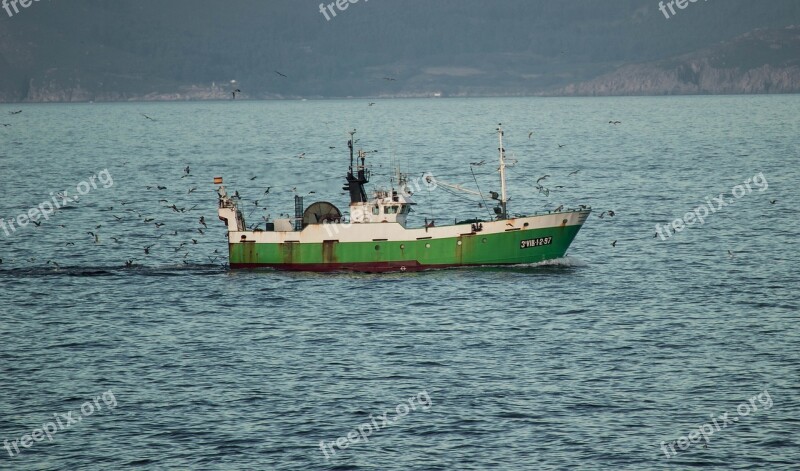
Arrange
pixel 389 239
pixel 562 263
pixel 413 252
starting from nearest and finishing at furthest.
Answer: pixel 389 239 → pixel 413 252 → pixel 562 263

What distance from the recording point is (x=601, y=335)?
6900 centimetres

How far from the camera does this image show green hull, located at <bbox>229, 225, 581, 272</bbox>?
281 feet

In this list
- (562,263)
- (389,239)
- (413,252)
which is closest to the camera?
(389,239)

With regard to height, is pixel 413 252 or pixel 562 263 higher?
pixel 413 252

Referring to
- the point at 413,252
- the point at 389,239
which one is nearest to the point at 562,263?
the point at 413,252

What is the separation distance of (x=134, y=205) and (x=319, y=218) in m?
56.0

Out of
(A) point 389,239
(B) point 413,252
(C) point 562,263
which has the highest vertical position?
(A) point 389,239

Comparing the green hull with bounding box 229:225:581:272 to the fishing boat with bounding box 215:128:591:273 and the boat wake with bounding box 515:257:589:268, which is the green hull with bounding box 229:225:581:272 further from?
the boat wake with bounding box 515:257:589:268

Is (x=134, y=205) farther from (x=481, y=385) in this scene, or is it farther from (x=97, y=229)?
(x=481, y=385)

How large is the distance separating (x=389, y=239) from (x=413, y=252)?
192cm

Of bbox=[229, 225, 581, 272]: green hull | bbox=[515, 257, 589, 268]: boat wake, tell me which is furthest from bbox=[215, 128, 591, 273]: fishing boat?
bbox=[515, 257, 589, 268]: boat wake

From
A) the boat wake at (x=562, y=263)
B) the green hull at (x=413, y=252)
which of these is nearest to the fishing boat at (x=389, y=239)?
the green hull at (x=413, y=252)

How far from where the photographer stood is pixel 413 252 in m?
86.1

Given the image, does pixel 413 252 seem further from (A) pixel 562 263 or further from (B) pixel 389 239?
(A) pixel 562 263
